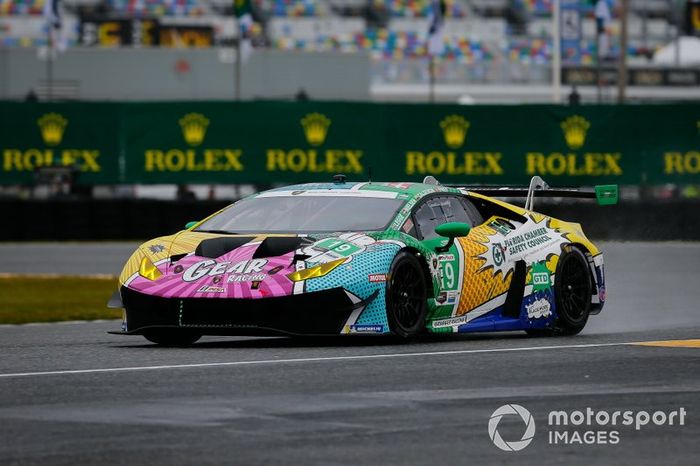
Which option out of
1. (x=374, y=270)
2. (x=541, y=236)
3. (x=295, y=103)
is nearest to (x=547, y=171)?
(x=295, y=103)

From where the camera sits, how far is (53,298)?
57.9 feet

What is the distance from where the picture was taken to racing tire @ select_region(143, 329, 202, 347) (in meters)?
10.9

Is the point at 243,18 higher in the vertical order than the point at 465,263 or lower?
higher

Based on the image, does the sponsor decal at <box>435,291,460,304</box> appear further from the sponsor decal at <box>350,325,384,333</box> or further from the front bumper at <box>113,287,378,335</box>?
the front bumper at <box>113,287,378,335</box>

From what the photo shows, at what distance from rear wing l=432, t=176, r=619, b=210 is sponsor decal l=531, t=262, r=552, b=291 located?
821 millimetres

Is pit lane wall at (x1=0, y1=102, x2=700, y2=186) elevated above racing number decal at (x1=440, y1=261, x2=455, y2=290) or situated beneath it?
elevated above

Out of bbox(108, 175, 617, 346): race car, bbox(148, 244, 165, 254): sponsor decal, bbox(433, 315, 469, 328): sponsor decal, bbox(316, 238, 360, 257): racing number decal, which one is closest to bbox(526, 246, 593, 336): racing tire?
bbox(108, 175, 617, 346): race car

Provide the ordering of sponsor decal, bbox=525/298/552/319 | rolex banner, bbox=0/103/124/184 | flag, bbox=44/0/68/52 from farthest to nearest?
flag, bbox=44/0/68/52
rolex banner, bbox=0/103/124/184
sponsor decal, bbox=525/298/552/319

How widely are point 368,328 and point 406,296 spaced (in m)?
0.44

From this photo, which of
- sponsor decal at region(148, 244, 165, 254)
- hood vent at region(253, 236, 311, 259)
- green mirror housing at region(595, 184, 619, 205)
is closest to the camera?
hood vent at region(253, 236, 311, 259)

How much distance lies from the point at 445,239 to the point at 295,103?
17.7m

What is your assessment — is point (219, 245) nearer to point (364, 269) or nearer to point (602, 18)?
point (364, 269)

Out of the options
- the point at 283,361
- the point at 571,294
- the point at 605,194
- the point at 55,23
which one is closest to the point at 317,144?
the point at 605,194

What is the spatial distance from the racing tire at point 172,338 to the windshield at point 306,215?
745 mm
